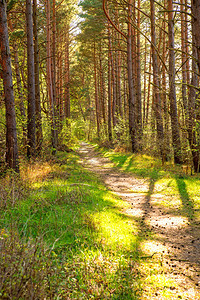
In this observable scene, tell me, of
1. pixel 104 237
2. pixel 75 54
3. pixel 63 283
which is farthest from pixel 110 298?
pixel 75 54

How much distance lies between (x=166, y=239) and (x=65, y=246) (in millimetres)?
1963

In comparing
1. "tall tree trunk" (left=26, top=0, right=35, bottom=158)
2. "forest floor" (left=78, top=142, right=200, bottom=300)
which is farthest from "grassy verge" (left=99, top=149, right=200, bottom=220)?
"tall tree trunk" (left=26, top=0, right=35, bottom=158)

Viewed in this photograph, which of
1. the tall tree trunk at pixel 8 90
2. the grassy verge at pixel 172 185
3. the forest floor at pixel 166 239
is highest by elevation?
the tall tree trunk at pixel 8 90

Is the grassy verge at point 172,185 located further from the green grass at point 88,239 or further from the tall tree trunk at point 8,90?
the tall tree trunk at point 8,90

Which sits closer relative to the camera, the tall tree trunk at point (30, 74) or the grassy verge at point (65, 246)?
the grassy verge at point (65, 246)

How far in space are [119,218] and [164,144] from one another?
6.67 m

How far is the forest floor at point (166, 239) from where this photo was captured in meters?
2.92

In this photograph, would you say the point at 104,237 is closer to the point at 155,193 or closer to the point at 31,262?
the point at 31,262

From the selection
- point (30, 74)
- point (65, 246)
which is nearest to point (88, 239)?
point (65, 246)

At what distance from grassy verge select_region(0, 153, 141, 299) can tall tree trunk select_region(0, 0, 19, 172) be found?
1.08 meters

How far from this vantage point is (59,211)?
4.50m

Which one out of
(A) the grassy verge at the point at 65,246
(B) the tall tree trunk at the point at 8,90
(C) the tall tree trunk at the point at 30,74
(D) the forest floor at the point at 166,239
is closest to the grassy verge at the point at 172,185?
(D) the forest floor at the point at 166,239

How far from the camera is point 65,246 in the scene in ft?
10.9

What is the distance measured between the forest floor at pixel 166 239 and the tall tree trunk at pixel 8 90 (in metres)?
3.46
